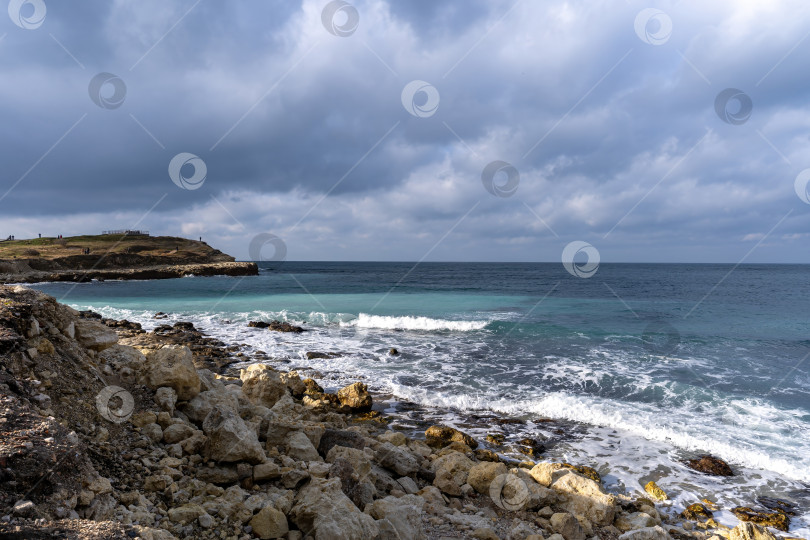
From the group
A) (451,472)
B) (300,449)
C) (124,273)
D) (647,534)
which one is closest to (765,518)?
(647,534)

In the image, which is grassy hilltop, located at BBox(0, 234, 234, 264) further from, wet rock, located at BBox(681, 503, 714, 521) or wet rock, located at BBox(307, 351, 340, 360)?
wet rock, located at BBox(681, 503, 714, 521)

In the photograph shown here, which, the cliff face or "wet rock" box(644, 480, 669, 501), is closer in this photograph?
"wet rock" box(644, 480, 669, 501)

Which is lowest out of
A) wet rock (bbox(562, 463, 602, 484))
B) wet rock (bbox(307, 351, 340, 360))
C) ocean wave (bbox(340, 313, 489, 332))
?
wet rock (bbox(562, 463, 602, 484))

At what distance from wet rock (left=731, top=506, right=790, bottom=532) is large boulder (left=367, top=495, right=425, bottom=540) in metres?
5.89

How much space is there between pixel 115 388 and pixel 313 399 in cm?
587

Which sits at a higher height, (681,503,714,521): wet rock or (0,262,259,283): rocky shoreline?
(0,262,259,283): rocky shoreline

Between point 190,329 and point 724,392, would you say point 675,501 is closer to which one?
point 724,392

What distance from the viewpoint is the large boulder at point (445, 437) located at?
28.6ft

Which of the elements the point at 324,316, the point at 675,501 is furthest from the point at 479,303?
the point at 675,501
